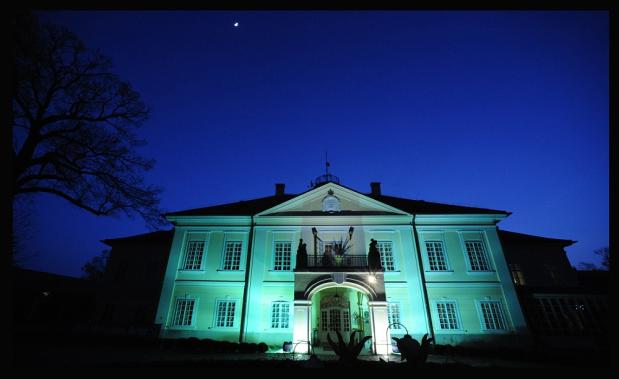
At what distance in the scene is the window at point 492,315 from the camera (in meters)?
16.2

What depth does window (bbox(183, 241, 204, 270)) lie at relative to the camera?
18359 millimetres

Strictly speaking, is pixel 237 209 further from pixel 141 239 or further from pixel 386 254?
pixel 386 254

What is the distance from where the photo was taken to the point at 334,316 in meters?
17.3

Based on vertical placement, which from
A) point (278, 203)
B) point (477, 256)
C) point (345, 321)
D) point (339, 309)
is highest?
point (278, 203)

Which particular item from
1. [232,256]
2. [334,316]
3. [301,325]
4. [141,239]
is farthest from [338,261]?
[141,239]

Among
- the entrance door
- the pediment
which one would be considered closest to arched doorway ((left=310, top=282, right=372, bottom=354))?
the entrance door

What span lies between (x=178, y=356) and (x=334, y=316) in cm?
897

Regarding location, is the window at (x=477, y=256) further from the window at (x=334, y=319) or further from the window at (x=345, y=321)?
the window at (x=334, y=319)

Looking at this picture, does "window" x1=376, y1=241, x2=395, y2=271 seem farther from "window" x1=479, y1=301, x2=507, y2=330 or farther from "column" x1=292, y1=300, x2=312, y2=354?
"column" x1=292, y1=300, x2=312, y2=354

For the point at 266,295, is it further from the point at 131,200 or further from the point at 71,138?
the point at 71,138

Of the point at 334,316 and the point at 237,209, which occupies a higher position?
the point at 237,209

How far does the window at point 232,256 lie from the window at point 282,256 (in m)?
2.46

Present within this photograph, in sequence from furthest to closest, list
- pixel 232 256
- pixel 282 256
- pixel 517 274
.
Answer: pixel 517 274 < pixel 232 256 < pixel 282 256

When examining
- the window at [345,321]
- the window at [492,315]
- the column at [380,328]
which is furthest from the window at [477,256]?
the window at [345,321]
